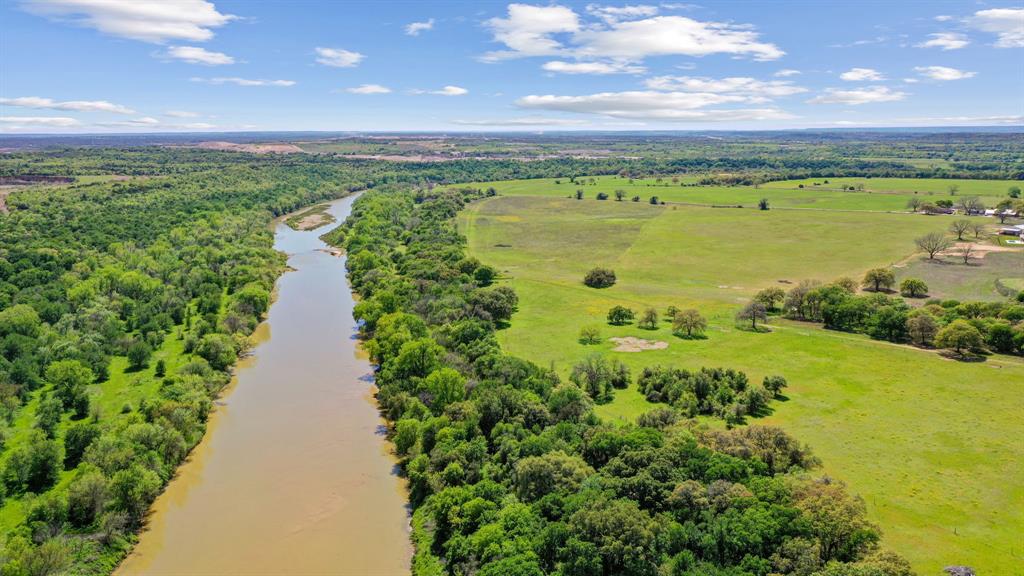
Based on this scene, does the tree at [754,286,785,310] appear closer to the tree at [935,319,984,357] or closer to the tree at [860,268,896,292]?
the tree at [860,268,896,292]

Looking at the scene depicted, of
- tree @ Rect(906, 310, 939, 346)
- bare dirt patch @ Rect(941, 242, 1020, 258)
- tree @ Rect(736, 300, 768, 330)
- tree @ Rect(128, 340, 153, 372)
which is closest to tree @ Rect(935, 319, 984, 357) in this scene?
tree @ Rect(906, 310, 939, 346)

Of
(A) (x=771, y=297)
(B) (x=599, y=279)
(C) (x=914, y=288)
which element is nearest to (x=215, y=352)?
(B) (x=599, y=279)

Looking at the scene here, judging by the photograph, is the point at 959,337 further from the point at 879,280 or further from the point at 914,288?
the point at 879,280

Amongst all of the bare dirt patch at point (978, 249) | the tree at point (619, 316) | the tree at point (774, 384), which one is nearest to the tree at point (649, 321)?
the tree at point (619, 316)

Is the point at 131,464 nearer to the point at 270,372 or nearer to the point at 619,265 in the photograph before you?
the point at 270,372

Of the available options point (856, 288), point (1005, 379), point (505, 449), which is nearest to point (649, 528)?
point (505, 449)

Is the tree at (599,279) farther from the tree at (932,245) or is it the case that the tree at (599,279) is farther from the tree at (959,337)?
the tree at (932,245)
